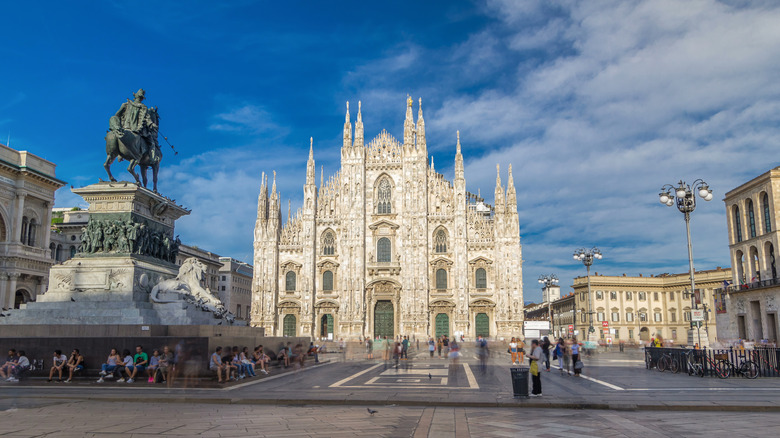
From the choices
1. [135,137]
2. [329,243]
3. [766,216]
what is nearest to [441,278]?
[329,243]

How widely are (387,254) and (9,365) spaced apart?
43.8m

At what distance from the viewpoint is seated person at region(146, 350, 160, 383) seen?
14313mm

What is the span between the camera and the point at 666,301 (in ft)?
259

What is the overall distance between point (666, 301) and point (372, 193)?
1808 inches

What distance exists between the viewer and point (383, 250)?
57219 mm

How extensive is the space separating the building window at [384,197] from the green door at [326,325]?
11.3 m

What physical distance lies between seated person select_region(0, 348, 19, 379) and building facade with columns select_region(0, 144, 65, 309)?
28.1 m

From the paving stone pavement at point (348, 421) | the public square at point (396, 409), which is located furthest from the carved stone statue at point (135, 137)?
the paving stone pavement at point (348, 421)

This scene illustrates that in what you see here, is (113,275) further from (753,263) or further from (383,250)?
(753,263)

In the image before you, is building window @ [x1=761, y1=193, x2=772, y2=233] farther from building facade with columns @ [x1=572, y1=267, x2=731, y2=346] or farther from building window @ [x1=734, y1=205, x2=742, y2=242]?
building facade with columns @ [x1=572, y1=267, x2=731, y2=346]

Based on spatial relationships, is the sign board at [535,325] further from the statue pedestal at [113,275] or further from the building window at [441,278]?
the statue pedestal at [113,275]

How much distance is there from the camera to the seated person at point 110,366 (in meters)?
14.4

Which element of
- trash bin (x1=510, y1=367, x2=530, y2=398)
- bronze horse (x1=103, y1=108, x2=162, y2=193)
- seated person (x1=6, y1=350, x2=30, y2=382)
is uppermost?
bronze horse (x1=103, y1=108, x2=162, y2=193)

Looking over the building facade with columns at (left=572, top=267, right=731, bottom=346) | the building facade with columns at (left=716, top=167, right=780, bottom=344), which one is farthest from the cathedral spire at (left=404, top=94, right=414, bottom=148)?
the building facade with columns at (left=572, top=267, right=731, bottom=346)
